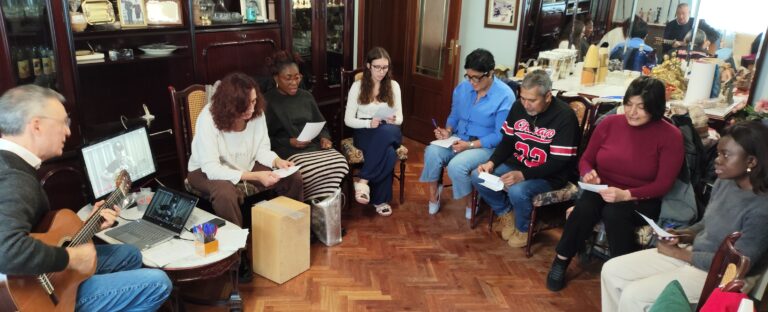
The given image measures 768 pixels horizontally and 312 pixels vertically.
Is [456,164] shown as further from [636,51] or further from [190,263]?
[190,263]

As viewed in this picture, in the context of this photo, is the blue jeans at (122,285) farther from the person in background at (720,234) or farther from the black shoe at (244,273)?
the person in background at (720,234)

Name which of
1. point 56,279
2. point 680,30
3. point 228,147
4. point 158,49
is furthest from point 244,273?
point 680,30

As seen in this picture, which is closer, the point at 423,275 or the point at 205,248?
the point at 205,248

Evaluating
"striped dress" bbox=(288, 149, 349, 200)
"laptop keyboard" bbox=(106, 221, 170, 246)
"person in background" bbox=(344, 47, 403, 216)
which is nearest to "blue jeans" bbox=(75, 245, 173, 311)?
"laptop keyboard" bbox=(106, 221, 170, 246)

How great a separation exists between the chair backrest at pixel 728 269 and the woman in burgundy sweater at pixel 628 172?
0.89 meters

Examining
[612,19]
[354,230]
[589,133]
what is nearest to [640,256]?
[589,133]

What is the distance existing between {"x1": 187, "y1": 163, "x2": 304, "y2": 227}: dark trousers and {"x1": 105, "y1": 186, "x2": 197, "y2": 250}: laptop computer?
0.98 ft

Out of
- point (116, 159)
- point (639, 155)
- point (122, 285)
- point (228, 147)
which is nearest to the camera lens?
point (122, 285)

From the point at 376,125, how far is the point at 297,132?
1.69 feet

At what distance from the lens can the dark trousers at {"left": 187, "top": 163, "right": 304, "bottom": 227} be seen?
2775 mm

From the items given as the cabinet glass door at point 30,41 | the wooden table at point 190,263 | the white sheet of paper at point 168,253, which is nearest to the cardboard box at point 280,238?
the wooden table at point 190,263

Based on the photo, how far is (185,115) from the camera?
3.08m

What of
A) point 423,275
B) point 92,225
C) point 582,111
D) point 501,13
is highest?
point 501,13

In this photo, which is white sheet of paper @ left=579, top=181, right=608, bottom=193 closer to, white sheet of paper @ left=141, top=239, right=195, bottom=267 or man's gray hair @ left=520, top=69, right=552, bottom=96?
man's gray hair @ left=520, top=69, right=552, bottom=96
